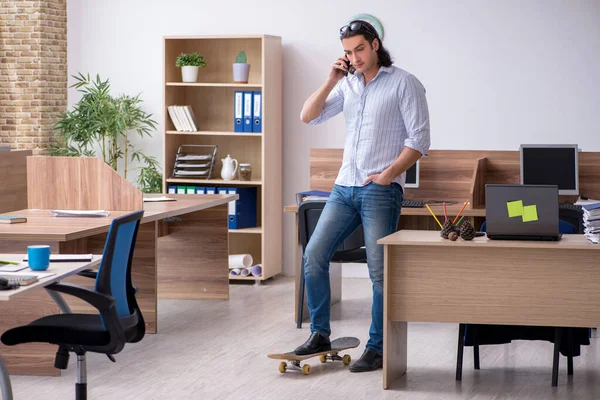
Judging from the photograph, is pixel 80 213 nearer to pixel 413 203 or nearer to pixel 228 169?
pixel 413 203

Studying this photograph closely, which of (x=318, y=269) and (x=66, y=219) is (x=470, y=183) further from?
(x=66, y=219)

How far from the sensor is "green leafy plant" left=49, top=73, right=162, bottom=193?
728 centimetres

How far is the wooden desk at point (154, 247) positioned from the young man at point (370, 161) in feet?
3.40

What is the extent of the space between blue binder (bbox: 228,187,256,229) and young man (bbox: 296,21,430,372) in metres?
2.77

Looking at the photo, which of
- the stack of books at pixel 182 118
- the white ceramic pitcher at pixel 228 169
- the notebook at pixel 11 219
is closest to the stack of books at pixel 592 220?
the notebook at pixel 11 219

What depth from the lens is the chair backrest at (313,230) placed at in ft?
16.8

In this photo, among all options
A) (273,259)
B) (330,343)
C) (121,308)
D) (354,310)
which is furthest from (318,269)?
(273,259)

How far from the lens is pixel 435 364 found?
14.7 feet

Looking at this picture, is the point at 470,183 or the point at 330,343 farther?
the point at 470,183

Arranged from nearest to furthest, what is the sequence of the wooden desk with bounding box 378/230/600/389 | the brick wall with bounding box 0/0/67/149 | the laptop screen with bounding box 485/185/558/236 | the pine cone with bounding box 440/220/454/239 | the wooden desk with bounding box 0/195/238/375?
the laptop screen with bounding box 485/185/558/236 < the wooden desk with bounding box 378/230/600/389 < the pine cone with bounding box 440/220/454/239 < the wooden desk with bounding box 0/195/238/375 < the brick wall with bounding box 0/0/67/149

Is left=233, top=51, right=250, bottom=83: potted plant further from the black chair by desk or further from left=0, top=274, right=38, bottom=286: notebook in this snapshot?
left=0, top=274, right=38, bottom=286: notebook

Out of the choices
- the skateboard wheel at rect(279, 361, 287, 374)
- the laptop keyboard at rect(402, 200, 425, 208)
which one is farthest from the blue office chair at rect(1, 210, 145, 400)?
the laptop keyboard at rect(402, 200, 425, 208)

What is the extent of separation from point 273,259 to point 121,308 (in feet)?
13.0

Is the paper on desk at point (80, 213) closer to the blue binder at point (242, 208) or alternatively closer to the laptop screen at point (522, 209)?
the laptop screen at point (522, 209)
